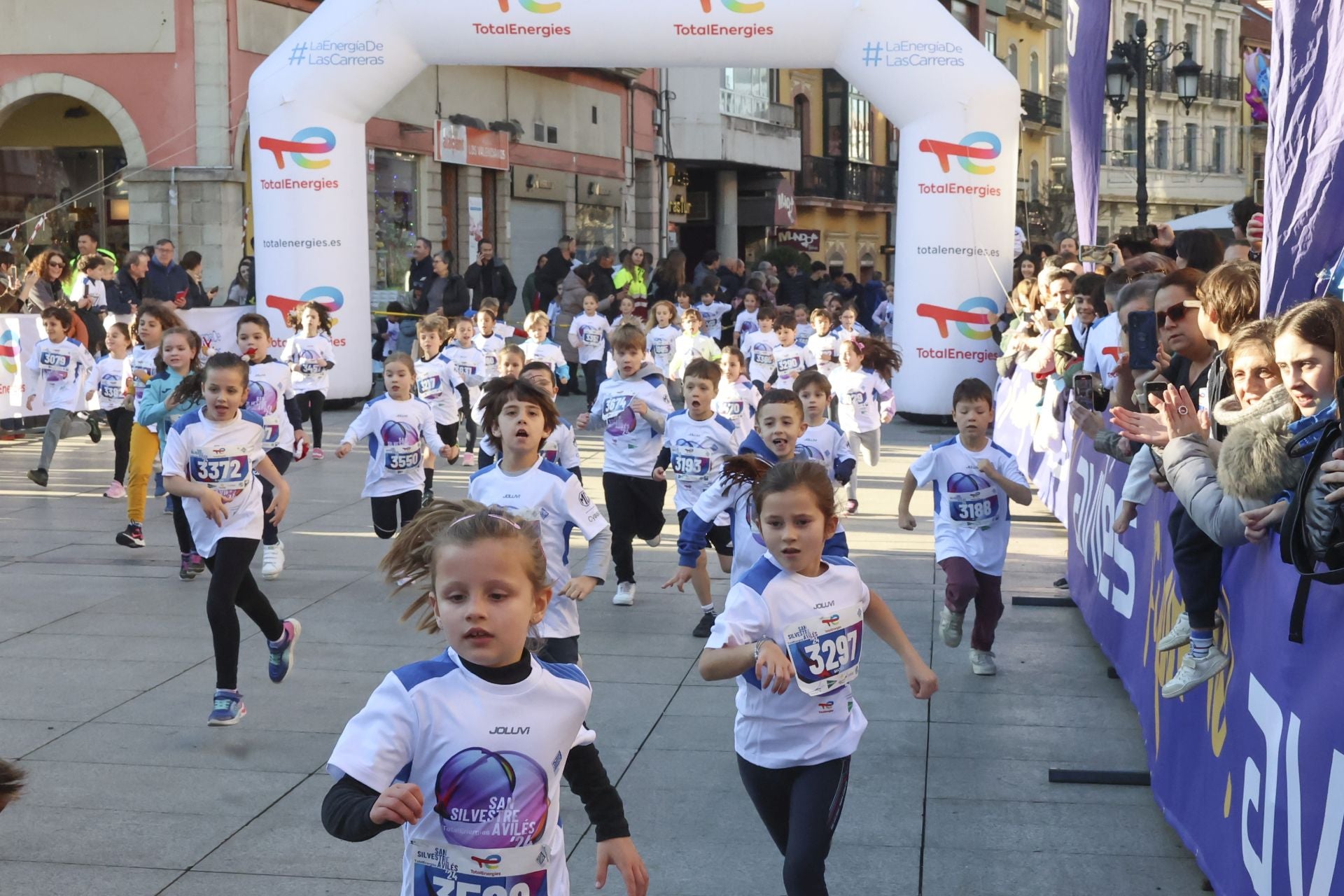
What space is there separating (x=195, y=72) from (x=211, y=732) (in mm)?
17643

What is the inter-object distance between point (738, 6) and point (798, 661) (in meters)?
14.3

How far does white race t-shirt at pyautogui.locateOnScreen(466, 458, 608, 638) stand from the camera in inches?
254

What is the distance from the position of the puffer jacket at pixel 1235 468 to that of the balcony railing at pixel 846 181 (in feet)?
135

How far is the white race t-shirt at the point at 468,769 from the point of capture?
3.28 metres

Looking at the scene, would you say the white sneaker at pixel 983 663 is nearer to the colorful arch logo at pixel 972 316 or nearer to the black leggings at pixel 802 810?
the black leggings at pixel 802 810

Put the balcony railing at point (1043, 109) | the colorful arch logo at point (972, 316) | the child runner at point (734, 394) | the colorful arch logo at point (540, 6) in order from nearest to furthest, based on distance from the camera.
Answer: the child runner at point (734, 394), the colorful arch logo at point (540, 6), the colorful arch logo at point (972, 316), the balcony railing at point (1043, 109)

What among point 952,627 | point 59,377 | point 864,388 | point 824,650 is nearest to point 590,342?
point 864,388

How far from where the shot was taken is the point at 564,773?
3609 mm

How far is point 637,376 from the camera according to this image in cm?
1003

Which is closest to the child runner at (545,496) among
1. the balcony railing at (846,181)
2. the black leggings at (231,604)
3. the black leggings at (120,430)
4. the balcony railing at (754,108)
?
the black leggings at (231,604)

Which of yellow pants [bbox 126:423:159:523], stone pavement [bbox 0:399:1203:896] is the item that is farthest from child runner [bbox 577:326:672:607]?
yellow pants [bbox 126:423:159:523]

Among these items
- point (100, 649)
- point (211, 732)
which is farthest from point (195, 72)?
point (211, 732)

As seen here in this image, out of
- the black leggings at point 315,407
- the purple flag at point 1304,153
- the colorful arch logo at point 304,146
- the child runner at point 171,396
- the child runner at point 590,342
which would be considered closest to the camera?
the purple flag at point 1304,153

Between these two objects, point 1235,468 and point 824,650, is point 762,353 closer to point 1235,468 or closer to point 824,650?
point 1235,468
